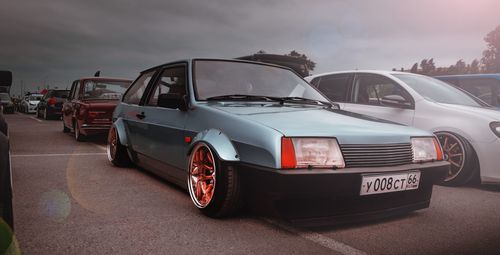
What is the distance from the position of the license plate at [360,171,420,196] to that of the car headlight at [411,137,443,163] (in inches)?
7.5

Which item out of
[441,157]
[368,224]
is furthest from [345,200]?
[441,157]

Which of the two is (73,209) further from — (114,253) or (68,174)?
(68,174)

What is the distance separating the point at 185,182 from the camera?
3744 millimetres

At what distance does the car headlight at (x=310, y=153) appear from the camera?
277 cm

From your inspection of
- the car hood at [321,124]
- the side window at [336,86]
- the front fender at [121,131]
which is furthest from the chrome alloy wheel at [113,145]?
the side window at [336,86]

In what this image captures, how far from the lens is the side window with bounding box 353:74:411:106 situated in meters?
5.95

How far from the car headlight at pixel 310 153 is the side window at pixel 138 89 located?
2721 millimetres

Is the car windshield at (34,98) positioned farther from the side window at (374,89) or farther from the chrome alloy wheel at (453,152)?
the chrome alloy wheel at (453,152)

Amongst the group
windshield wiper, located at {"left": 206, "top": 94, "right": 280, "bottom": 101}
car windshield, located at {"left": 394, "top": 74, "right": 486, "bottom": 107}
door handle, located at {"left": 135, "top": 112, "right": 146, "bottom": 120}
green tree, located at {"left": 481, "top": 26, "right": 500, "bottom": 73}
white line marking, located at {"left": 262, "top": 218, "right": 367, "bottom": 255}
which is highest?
green tree, located at {"left": 481, "top": 26, "right": 500, "bottom": 73}

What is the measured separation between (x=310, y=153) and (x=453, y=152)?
313cm

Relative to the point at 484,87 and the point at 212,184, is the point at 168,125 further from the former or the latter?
the point at 484,87

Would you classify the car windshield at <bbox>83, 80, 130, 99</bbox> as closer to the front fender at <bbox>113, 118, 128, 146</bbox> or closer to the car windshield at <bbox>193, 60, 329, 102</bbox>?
the front fender at <bbox>113, 118, 128, 146</bbox>

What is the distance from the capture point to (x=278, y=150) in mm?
2771

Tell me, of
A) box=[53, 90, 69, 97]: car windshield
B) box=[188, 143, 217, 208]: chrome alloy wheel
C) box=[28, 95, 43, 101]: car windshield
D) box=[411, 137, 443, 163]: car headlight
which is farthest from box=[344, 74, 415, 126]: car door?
box=[28, 95, 43, 101]: car windshield
